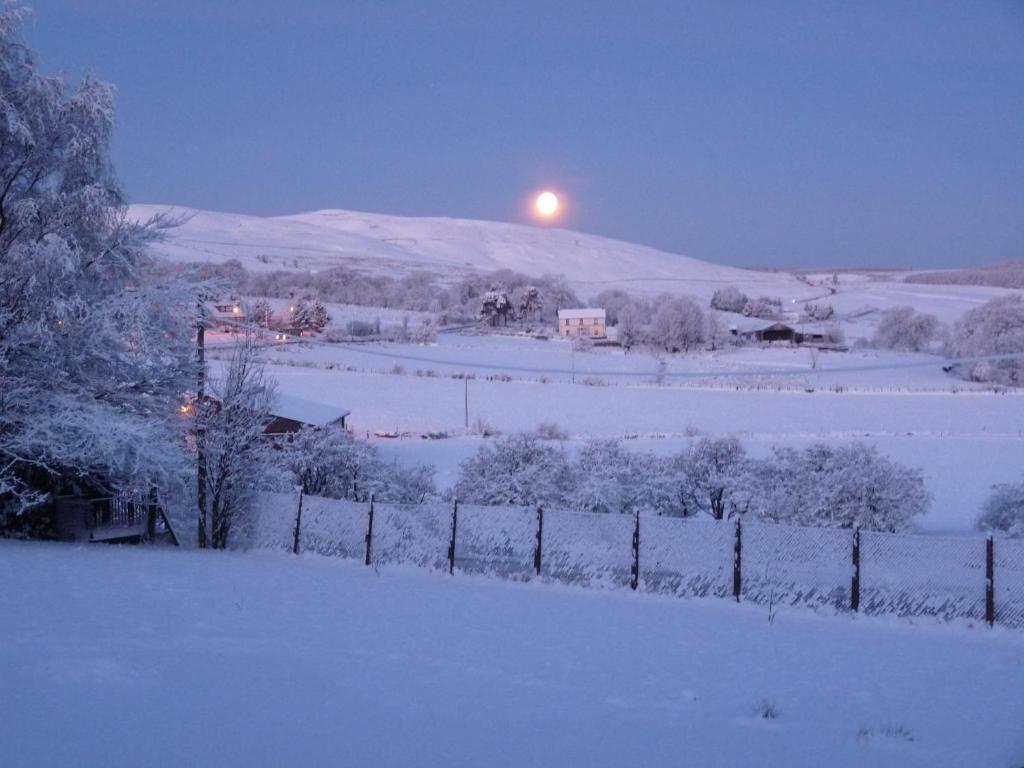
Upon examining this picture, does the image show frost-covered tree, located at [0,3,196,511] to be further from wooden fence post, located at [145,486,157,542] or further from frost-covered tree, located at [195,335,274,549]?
wooden fence post, located at [145,486,157,542]

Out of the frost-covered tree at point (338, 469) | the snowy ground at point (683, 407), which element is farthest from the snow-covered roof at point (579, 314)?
the frost-covered tree at point (338, 469)

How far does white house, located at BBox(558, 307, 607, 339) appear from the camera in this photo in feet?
323

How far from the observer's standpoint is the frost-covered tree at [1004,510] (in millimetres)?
21797

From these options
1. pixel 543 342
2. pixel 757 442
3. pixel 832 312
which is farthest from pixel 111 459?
pixel 832 312

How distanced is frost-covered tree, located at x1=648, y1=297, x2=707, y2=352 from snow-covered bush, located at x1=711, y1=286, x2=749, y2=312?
38.6m

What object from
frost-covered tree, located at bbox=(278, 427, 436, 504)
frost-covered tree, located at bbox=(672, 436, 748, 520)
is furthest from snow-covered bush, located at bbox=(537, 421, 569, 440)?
frost-covered tree, located at bbox=(278, 427, 436, 504)

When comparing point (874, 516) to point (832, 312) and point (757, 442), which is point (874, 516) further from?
point (832, 312)

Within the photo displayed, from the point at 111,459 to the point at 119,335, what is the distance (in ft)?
7.35

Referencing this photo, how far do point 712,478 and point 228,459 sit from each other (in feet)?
43.1

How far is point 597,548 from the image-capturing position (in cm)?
1392

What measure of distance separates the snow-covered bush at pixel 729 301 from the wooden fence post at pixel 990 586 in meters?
120

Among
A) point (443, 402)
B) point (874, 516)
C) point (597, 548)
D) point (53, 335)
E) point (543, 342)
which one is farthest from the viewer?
point (543, 342)

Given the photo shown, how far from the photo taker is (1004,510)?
22.1 metres

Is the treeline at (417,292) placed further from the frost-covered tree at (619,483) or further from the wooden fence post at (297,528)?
the wooden fence post at (297,528)
